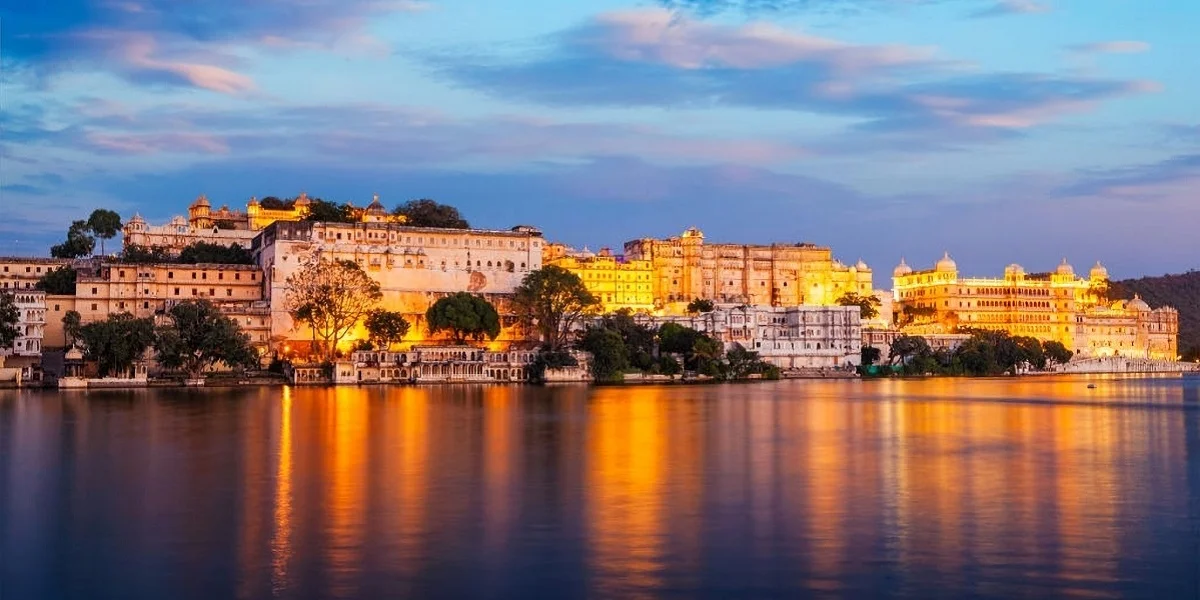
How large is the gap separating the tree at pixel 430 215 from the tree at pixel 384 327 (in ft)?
45.5

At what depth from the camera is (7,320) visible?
51.1 metres

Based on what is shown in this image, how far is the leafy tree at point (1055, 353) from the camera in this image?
284 feet

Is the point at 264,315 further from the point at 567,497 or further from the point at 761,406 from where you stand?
the point at 567,497

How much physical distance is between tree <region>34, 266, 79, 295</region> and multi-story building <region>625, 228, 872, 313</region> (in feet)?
115

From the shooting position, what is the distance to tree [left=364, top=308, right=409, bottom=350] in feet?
201

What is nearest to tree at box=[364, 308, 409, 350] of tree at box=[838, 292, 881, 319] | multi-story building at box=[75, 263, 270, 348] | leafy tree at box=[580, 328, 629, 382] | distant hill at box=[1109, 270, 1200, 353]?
multi-story building at box=[75, 263, 270, 348]

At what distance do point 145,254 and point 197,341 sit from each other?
57.9ft

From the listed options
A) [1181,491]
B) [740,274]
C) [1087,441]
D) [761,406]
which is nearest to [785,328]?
[740,274]

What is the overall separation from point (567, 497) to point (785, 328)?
58753 millimetres

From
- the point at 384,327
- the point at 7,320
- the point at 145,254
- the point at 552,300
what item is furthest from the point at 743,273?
the point at 7,320

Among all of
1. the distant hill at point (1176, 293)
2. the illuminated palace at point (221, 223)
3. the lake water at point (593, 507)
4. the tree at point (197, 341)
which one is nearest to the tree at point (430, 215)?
the illuminated palace at point (221, 223)

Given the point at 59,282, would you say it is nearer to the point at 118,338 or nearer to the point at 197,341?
the point at 118,338

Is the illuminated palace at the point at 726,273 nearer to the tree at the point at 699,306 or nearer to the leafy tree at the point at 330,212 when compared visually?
the tree at the point at 699,306

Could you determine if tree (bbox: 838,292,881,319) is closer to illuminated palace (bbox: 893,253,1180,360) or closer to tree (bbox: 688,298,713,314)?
illuminated palace (bbox: 893,253,1180,360)
